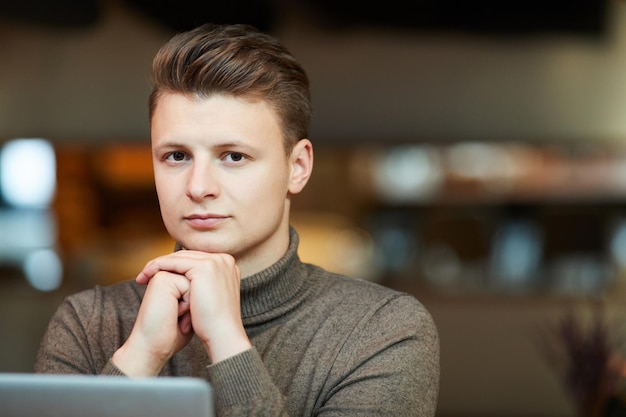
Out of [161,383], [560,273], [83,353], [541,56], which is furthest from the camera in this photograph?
[560,273]

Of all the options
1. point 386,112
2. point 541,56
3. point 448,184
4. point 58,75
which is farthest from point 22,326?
point 448,184

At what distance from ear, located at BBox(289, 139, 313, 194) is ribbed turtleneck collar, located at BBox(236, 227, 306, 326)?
0.46ft

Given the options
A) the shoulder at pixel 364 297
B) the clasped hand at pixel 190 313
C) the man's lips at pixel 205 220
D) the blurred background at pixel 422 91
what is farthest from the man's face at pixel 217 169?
the blurred background at pixel 422 91

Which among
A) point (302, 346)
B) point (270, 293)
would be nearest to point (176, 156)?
point (270, 293)

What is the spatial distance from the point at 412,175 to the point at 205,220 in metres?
5.85

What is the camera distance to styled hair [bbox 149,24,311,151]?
5.45ft

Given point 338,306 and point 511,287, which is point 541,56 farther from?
point 338,306

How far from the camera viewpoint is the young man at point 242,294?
153 centimetres

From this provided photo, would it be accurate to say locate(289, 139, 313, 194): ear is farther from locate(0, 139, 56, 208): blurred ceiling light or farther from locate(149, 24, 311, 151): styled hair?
locate(0, 139, 56, 208): blurred ceiling light

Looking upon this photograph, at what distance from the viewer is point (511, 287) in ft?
16.0

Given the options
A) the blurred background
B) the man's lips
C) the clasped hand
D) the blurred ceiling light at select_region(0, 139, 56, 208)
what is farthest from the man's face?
the blurred ceiling light at select_region(0, 139, 56, 208)

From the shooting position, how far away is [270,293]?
180cm

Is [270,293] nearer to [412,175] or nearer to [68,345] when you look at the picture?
[68,345]

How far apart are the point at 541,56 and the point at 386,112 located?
788 millimetres
